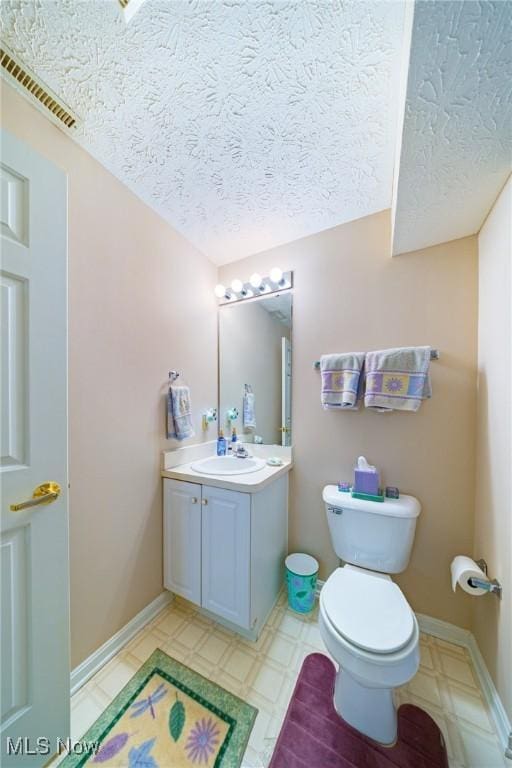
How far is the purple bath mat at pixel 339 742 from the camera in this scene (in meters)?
0.89

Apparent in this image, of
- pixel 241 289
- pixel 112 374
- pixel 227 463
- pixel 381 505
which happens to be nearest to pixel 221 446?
pixel 227 463

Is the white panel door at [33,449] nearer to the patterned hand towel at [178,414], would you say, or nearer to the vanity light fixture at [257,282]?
the patterned hand towel at [178,414]

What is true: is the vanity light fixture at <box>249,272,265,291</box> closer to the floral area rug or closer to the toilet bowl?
the toilet bowl

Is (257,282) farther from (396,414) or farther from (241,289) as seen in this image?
(396,414)

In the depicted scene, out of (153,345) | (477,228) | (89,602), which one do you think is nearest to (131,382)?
(153,345)

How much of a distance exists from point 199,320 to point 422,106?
58.0 inches

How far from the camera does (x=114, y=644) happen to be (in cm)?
125

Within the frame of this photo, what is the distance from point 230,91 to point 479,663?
8.67 ft

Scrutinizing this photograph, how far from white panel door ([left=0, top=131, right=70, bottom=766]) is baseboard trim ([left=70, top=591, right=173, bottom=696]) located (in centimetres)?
22

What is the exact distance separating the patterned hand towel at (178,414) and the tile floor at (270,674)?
1048 mm

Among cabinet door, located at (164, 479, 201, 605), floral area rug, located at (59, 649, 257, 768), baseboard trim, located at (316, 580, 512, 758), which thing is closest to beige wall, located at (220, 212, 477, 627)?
baseboard trim, located at (316, 580, 512, 758)

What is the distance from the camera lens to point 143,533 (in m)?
1.42

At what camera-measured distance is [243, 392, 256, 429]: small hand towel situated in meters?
1.95

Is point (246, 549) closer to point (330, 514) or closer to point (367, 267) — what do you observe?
point (330, 514)
